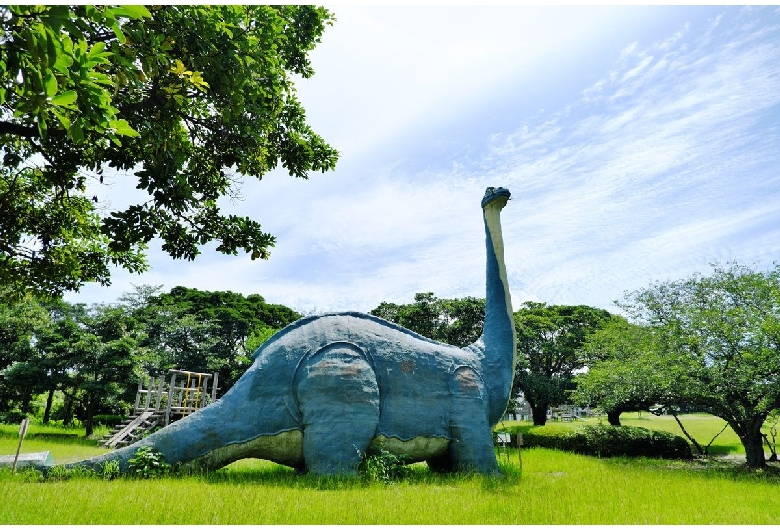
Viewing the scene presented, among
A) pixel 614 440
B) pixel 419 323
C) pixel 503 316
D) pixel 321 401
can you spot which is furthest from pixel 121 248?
pixel 419 323

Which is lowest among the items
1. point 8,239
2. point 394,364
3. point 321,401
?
point 321,401

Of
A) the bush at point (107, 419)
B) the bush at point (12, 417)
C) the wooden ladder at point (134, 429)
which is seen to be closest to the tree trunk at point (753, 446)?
the wooden ladder at point (134, 429)

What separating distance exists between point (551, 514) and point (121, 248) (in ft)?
24.0

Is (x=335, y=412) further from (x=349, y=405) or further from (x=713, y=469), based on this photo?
(x=713, y=469)

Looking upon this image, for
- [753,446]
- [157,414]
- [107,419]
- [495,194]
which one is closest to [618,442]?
[753,446]

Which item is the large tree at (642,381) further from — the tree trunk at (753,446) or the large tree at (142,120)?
the large tree at (142,120)

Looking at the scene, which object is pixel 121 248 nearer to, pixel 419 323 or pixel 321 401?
pixel 321 401

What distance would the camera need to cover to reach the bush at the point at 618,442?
51.7 ft

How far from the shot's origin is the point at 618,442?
15727mm

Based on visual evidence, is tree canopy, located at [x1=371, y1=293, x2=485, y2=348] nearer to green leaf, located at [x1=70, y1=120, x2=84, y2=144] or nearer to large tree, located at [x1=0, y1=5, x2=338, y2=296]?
large tree, located at [x1=0, y1=5, x2=338, y2=296]

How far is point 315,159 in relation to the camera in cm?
997

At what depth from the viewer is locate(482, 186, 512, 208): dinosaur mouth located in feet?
31.1

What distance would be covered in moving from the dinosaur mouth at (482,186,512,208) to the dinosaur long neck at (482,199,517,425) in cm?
8

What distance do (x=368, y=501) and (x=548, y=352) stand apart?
1026 inches
